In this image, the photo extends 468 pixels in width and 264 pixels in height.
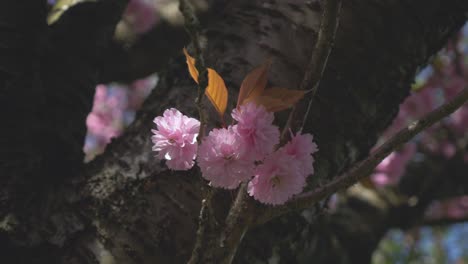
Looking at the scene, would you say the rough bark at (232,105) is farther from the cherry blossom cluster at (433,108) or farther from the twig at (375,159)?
the cherry blossom cluster at (433,108)

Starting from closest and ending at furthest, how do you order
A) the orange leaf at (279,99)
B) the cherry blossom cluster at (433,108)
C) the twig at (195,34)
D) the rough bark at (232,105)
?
the twig at (195,34), the orange leaf at (279,99), the rough bark at (232,105), the cherry blossom cluster at (433,108)

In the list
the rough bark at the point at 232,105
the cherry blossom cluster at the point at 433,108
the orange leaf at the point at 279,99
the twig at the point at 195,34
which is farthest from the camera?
the cherry blossom cluster at the point at 433,108

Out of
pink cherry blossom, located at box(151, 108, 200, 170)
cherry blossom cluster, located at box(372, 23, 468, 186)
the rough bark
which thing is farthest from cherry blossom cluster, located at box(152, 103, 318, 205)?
cherry blossom cluster, located at box(372, 23, 468, 186)

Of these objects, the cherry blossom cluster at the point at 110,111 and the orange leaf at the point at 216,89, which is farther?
the cherry blossom cluster at the point at 110,111

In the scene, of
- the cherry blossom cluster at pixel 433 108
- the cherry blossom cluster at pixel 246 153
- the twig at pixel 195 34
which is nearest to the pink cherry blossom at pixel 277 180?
the cherry blossom cluster at pixel 246 153

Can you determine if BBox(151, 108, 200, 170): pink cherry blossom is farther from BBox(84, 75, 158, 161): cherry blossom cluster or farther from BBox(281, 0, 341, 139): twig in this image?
BBox(84, 75, 158, 161): cherry blossom cluster

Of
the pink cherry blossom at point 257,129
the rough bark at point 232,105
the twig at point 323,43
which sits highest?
the twig at point 323,43
